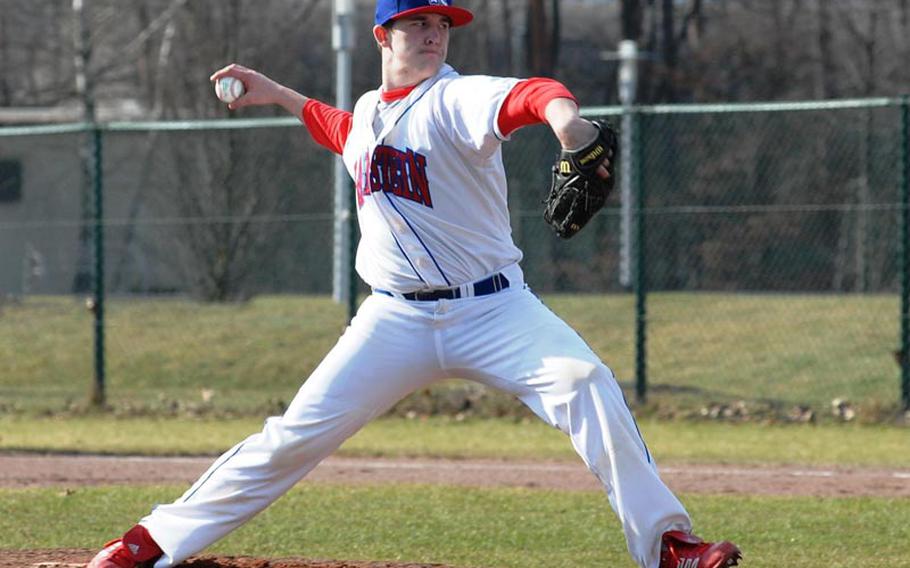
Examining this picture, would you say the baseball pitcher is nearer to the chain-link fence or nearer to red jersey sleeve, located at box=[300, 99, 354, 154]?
red jersey sleeve, located at box=[300, 99, 354, 154]

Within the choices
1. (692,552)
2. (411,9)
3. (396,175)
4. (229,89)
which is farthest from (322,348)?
(692,552)

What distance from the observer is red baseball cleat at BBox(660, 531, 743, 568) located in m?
4.75

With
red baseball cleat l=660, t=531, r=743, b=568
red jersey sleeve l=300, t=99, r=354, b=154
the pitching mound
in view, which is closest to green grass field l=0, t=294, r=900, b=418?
the pitching mound

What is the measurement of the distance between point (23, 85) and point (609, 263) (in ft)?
49.6

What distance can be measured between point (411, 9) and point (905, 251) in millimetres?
7777

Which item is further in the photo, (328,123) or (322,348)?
(322,348)

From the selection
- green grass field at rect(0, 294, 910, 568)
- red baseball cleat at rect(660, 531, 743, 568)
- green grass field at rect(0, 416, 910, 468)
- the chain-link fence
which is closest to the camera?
red baseball cleat at rect(660, 531, 743, 568)

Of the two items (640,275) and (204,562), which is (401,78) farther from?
(640,275)

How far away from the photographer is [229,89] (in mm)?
5691

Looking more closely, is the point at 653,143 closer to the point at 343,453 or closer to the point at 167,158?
the point at 167,158

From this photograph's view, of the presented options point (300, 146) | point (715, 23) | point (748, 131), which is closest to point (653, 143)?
point (748, 131)

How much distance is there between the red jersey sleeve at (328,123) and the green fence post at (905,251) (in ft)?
23.8

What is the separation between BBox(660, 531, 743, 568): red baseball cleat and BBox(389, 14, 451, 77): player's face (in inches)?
69.3

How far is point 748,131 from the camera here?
19438 millimetres
